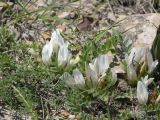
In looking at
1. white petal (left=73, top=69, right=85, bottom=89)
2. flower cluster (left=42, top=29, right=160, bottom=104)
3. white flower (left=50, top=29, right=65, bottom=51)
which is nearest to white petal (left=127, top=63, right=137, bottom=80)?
flower cluster (left=42, top=29, right=160, bottom=104)

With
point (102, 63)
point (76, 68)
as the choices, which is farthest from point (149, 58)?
point (76, 68)

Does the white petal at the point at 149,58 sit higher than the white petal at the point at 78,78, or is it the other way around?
the white petal at the point at 149,58

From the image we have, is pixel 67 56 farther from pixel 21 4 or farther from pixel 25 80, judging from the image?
pixel 21 4

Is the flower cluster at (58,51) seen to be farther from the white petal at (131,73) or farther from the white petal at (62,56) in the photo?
the white petal at (131,73)

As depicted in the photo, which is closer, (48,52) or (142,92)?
(142,92)

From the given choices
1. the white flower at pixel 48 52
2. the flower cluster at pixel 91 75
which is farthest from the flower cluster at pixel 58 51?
the flower cluster at pixel 91 75

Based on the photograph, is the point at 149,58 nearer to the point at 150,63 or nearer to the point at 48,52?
the point at 150,63

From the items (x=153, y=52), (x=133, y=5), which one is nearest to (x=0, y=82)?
(x=153, y=52)
